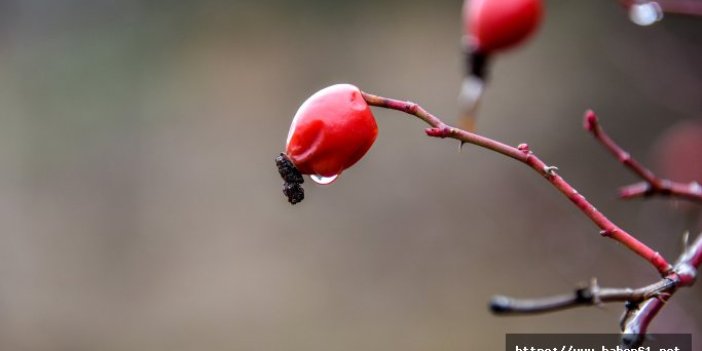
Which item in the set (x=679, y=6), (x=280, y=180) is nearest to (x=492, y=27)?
(x=679, y=6)

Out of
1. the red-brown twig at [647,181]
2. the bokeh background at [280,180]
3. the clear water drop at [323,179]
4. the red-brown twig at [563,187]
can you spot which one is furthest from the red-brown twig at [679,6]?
the bokeh background at [280,180]

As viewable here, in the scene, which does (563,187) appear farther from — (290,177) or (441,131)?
(290,177)

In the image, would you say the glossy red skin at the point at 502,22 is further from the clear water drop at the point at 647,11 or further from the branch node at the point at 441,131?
the clear water drop at the point at 647,11

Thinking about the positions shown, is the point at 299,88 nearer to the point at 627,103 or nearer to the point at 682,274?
the point at 627,103

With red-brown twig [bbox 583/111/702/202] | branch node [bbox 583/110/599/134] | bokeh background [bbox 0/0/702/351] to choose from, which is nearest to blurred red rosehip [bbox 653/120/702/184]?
bokeh background [bbox 0/0/702/351]

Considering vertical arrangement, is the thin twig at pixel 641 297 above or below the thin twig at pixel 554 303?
above
